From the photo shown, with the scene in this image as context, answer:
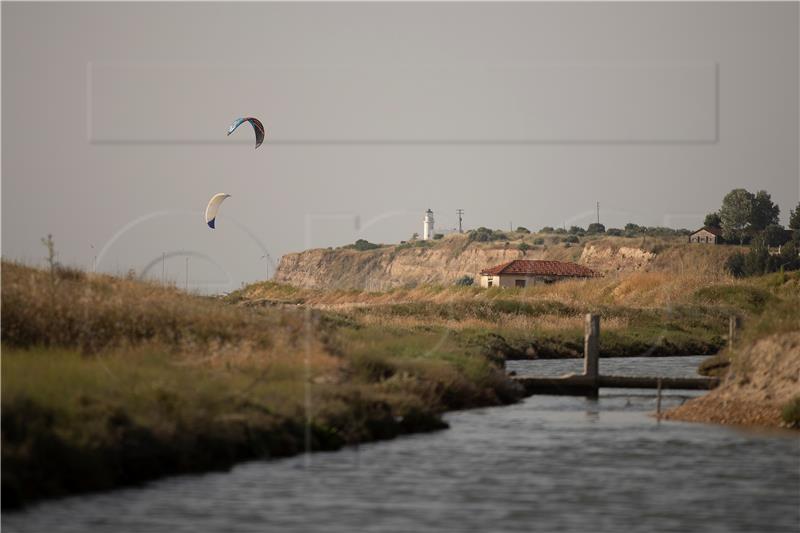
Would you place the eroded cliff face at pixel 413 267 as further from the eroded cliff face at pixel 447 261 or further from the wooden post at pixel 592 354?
the wooden post at pixel 592 354

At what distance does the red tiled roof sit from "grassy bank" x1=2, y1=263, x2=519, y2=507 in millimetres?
80406

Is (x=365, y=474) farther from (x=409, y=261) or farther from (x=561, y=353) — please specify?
(x=409, y=261)

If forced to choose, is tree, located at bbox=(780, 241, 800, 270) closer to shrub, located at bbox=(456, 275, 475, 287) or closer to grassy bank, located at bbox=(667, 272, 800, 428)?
shrub, located at bbox=(456, 275, 475, 287)

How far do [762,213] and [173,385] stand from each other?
149 metres

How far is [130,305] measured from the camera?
3609 cm

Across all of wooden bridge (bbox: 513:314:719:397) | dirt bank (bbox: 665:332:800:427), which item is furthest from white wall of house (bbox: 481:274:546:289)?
dirt bank (bbox: 665:332:800:427)

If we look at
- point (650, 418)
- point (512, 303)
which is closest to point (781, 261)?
point (512, 303)

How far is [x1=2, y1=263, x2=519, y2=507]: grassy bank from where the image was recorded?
23.7 m

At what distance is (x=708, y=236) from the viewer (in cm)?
16288

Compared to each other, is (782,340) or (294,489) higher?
(782,340)

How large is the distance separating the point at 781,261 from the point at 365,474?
106 metres

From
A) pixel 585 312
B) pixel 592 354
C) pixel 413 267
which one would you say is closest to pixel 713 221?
pixel 413 267

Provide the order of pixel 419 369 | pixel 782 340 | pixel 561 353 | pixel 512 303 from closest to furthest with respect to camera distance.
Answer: pixel 782 340
pixel 419 369
pixel 561 353
pixel 512 303

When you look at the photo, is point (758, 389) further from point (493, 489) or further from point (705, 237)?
point (705, 237)
